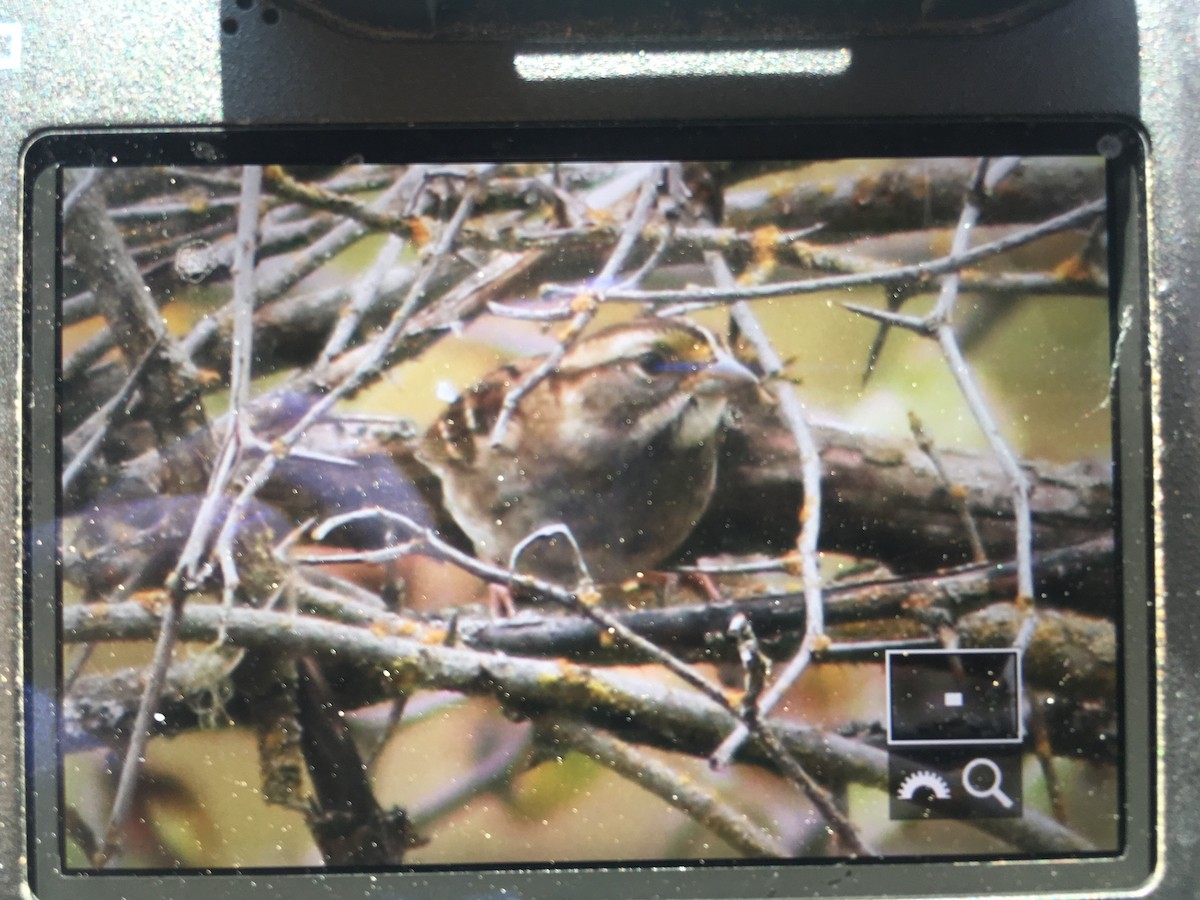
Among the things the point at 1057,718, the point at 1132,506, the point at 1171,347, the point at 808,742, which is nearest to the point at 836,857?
the point at 808,742

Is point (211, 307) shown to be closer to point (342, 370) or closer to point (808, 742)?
point (342, 370)

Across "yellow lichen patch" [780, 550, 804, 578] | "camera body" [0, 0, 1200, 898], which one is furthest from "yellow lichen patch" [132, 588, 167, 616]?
"yellow lichen patch" [780, 550, 804, 578]

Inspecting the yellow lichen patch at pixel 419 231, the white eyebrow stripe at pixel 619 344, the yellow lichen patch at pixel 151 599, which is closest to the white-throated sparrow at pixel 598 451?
the white eyebrow stripe at pixel 619 344

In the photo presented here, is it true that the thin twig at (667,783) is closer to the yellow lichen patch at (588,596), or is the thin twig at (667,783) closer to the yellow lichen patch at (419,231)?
the yellow lichen patch at (588,596)

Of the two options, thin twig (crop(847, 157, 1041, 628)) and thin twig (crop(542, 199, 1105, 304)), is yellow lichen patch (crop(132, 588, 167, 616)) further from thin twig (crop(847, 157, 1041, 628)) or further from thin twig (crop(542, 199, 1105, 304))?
thin twig (crop(847, 157, 1041, 628))

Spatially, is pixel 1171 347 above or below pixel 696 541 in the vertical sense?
above

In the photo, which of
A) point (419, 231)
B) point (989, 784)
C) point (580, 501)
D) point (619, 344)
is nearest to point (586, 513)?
point (580, 501)

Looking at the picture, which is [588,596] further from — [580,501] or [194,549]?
[194,549]
